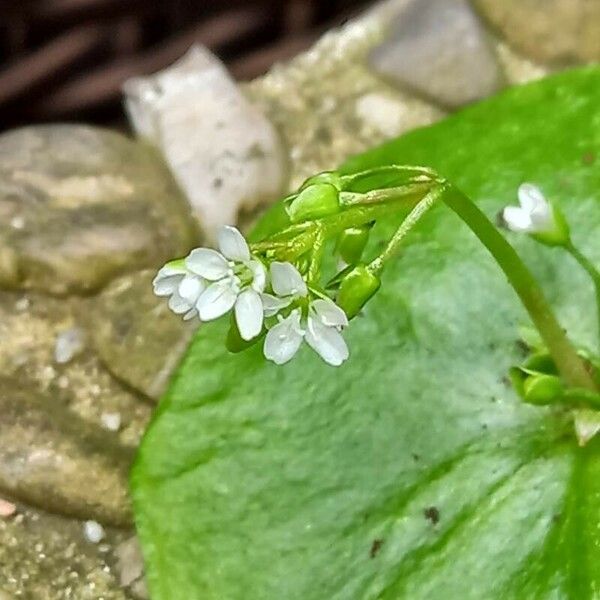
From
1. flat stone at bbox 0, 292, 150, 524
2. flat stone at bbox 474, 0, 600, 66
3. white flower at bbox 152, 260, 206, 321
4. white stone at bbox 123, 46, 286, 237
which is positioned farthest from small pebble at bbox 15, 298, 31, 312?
flat stone at bbox 474, 0, 600, 66

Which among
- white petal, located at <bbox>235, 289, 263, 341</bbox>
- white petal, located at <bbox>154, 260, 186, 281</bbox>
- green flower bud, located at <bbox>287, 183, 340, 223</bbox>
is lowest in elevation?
white petal, located at <bbox>235, 289, 263, 341</bbox>

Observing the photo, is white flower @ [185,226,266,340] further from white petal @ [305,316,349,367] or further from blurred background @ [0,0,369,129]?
blurred background @ [0,0,369,129]

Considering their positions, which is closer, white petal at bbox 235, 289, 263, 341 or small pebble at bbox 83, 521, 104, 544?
white petal at bbox 235, 289, 263, 341

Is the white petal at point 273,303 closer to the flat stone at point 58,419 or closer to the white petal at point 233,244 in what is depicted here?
the white petal at point 233,244

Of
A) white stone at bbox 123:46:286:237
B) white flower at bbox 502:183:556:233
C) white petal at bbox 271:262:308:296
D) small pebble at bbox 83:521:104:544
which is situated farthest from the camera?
white stone at bbox 123:46:286:237

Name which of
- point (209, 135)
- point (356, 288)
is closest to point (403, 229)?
point (356, 288)

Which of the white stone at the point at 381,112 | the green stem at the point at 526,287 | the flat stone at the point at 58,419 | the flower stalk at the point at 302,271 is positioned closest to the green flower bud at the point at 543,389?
the green stem at the point at 526,287

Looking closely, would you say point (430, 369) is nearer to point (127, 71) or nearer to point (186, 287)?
point (186, 287)
